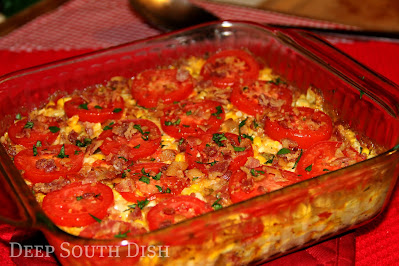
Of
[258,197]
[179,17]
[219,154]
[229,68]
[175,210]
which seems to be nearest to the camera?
[258,197]

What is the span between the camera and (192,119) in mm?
2662

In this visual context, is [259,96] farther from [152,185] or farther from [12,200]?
[12,200]

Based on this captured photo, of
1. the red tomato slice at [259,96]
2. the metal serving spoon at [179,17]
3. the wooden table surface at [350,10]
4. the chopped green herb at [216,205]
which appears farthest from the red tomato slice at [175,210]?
the wooden table surface at [350,10]

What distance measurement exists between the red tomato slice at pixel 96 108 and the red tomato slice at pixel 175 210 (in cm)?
79

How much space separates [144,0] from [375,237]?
7.97 ft

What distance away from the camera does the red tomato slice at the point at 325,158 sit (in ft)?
7.71

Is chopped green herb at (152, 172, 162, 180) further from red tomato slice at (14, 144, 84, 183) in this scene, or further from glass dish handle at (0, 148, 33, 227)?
glass dish handle at (0, 148, 33, 227)

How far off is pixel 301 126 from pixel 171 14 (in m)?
1.66

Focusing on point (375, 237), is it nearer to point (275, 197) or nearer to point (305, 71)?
point (275, 197)

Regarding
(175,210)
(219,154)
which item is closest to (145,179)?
(175,210)

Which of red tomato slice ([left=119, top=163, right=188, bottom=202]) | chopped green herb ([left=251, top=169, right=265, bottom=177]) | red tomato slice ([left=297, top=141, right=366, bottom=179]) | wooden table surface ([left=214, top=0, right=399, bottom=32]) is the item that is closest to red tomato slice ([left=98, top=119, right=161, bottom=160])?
red tomato slice ([left=119, top=163, right=188, bottom=202])

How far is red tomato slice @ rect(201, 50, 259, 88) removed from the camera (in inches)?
118

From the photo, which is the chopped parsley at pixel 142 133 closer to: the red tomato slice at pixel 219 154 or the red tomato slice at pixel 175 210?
the red tomato slice at pixel 219 154

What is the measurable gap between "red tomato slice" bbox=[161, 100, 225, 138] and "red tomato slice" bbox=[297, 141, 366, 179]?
0.50 m
